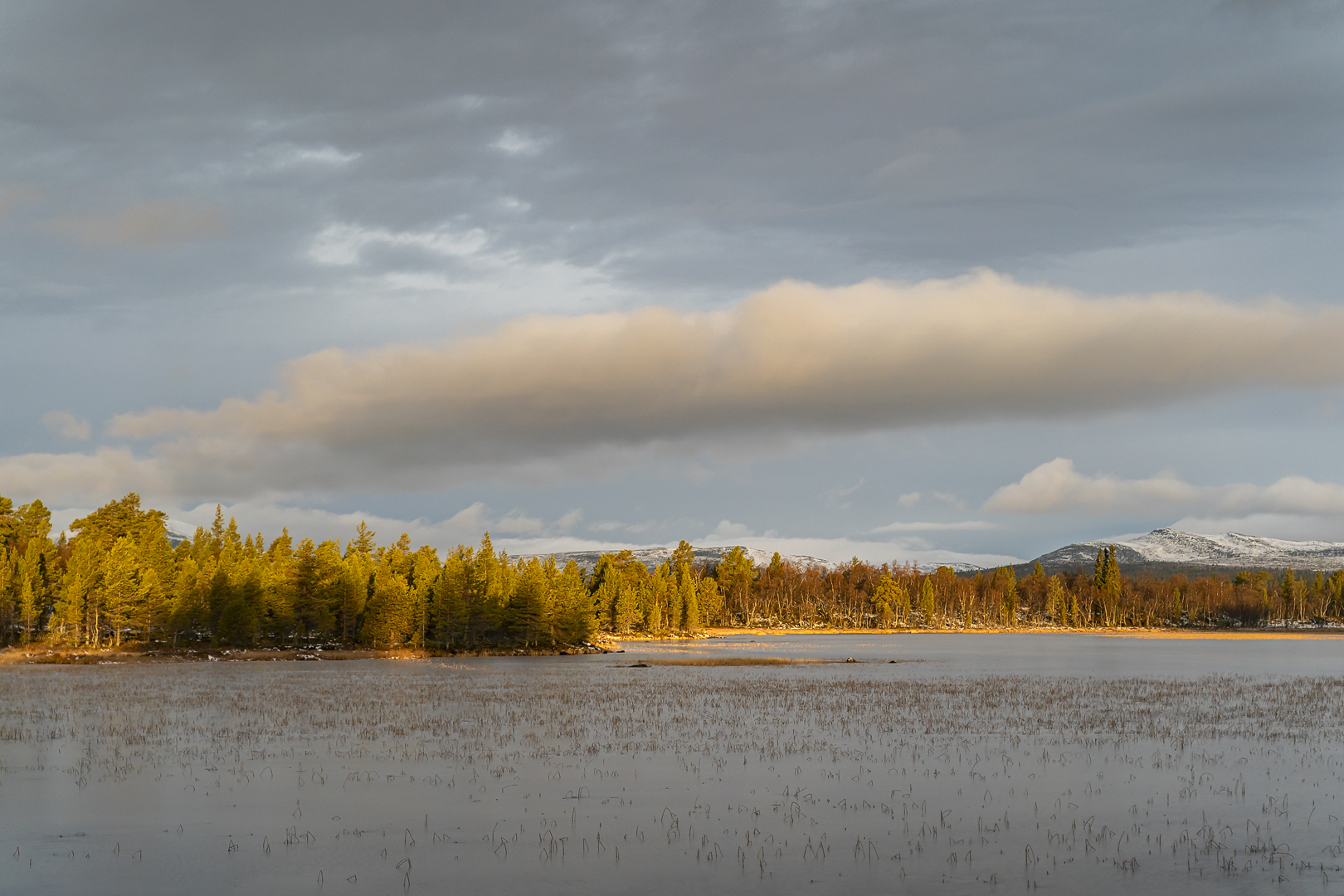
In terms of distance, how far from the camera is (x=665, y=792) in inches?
944

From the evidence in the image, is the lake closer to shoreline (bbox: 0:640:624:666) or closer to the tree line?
shoreline (bbox: 0:640:624:666)

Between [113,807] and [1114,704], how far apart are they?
133 feet

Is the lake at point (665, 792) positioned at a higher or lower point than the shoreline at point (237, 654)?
higher

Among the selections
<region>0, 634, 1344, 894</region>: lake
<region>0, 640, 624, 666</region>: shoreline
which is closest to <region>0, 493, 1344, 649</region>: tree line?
<region>0, 640, 624, 666</region>: shoreline

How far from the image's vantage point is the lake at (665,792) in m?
17.0

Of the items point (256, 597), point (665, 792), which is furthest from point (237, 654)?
point (665, 792)

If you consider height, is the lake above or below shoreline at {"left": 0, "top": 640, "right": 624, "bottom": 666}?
above

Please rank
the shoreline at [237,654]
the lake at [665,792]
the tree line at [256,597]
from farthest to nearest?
the tree line at [256,597], the shoreline at [237,654], the lake at [665,792]

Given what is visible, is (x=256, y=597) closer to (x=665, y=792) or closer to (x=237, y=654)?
(x=237, y=654)

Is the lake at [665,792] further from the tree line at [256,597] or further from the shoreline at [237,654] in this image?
the tree line at [256,597]

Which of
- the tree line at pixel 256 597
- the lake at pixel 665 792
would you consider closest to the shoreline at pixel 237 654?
the tree line at pixel 256 597

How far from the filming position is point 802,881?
1636 centimetres

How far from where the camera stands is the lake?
55.6 ft

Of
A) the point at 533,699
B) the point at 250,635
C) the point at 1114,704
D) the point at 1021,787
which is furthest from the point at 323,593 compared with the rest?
the point at 1021,787
